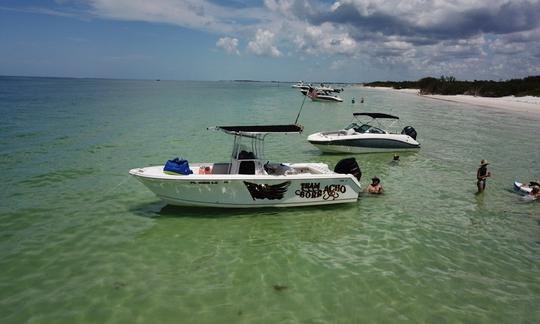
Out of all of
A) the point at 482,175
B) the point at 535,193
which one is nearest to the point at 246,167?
the point at 482,175

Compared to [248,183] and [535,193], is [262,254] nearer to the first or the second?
[248,183]

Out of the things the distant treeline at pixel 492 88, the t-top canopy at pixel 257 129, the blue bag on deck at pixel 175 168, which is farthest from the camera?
the distant treeline at pixel 492 88

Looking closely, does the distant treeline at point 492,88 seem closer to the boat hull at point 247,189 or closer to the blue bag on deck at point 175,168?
the boat hull at point 247,189

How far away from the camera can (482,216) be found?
13.3m

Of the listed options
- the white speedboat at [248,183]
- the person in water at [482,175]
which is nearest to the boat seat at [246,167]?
the white speedboat at [248,183]

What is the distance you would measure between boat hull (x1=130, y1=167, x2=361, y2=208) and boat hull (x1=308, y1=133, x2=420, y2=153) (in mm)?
9482

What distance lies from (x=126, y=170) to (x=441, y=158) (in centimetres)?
1824

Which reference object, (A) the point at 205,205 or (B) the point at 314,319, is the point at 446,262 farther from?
(A) the point at 205,205

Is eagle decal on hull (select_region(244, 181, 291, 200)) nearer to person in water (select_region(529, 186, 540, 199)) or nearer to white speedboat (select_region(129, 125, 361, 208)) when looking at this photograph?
white speedboat (select_region(129, 125, 361, 208))

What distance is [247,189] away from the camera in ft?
40.6

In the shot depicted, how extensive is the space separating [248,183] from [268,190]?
78cm

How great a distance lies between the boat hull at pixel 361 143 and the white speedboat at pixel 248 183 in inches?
355

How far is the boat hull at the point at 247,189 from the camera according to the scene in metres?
12.0

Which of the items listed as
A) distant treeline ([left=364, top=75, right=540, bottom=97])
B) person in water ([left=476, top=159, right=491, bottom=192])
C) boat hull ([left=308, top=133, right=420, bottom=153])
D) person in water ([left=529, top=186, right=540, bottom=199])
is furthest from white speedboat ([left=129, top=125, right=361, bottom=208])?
distant treeline ([left=364, top=75, right=540, bottom=97])
